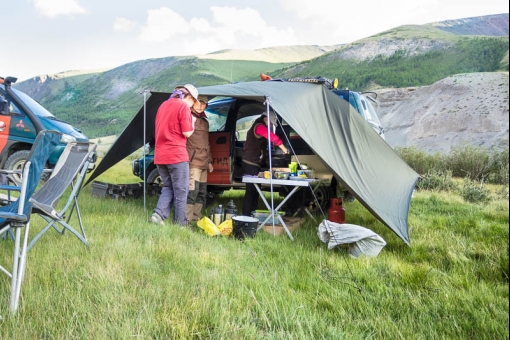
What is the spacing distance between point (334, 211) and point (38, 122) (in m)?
5.50

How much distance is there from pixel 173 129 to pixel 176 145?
0.19m

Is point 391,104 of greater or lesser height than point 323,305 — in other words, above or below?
above

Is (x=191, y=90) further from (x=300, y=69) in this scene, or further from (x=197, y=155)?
(x=300, y=69)

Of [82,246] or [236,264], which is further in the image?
[82,246]

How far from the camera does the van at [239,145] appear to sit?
5371 millimetres

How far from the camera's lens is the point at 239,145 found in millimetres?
6105

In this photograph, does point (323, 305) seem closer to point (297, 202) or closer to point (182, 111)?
point (182, 111)

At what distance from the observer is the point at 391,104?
1436 inches

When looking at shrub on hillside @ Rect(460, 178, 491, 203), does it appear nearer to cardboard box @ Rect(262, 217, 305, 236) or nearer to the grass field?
the grass field

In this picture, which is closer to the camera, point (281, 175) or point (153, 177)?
point (281, 175)

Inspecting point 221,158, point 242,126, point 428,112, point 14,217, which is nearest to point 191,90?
point 221,158

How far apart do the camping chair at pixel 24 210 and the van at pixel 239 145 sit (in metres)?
3.06

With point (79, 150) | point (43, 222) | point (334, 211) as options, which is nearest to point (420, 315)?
point (334, 211)

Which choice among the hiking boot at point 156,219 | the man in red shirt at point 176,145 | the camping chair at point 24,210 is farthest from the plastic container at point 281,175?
the camping chair at point 24,210
